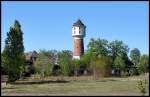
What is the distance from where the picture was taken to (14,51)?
5416cm

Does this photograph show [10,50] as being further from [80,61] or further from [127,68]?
[127,68]

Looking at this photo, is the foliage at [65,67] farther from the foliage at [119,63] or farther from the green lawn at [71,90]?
the green lawn at [71,90]

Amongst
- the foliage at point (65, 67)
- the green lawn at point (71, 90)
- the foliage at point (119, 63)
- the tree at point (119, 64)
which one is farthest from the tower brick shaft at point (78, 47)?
the green lawn at point (71, 90)

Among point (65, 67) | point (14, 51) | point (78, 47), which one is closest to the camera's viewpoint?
point (14, 51)

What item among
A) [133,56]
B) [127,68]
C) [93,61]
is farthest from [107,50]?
[133,56]

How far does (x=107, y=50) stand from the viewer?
107 meters

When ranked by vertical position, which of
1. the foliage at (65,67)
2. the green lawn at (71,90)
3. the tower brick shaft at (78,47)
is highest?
the tower brick shaft at (78,47)

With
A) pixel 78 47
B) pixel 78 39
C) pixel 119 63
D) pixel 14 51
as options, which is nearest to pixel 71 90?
pixel 14 51

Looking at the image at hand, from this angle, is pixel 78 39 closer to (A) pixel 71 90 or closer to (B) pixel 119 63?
(B) pixel 119 63

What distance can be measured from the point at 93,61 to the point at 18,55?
3969 centimetres

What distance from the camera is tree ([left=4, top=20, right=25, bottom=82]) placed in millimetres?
53469

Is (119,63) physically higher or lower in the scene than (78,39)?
lower

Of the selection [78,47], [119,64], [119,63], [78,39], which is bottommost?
[119,64]

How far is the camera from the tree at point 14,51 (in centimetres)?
5347
